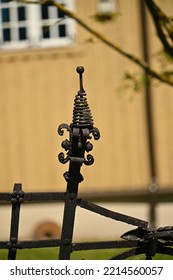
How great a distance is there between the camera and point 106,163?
47.2 ft

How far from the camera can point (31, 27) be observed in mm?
14836

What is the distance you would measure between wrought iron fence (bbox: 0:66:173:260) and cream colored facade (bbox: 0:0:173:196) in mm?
9604

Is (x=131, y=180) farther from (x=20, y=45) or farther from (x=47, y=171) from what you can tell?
A: (x=20, y=45)

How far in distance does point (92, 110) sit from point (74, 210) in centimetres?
999

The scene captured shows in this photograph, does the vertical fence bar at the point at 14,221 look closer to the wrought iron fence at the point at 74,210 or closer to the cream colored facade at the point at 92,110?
the wrought iron fence at the point at 74,210

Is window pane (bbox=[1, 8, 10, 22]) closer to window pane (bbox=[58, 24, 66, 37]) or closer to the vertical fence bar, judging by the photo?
window pane (bbox=[58, 24, 66, 37])

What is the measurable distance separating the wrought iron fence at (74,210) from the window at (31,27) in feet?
33.5

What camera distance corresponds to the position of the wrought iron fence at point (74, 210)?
14.6 ft

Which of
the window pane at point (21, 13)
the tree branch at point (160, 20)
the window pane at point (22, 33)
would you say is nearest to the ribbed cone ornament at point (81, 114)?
the tree branch at point (160, 20)

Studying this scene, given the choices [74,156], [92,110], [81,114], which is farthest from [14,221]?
[92,110]

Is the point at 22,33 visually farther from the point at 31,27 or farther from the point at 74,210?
the point at 74,210

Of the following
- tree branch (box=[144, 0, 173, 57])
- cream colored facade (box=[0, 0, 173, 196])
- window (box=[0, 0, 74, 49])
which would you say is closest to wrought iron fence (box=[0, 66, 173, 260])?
tree branch (box=[144, 0, 173, 57])

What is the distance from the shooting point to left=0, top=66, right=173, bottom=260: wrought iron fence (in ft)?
14.6
